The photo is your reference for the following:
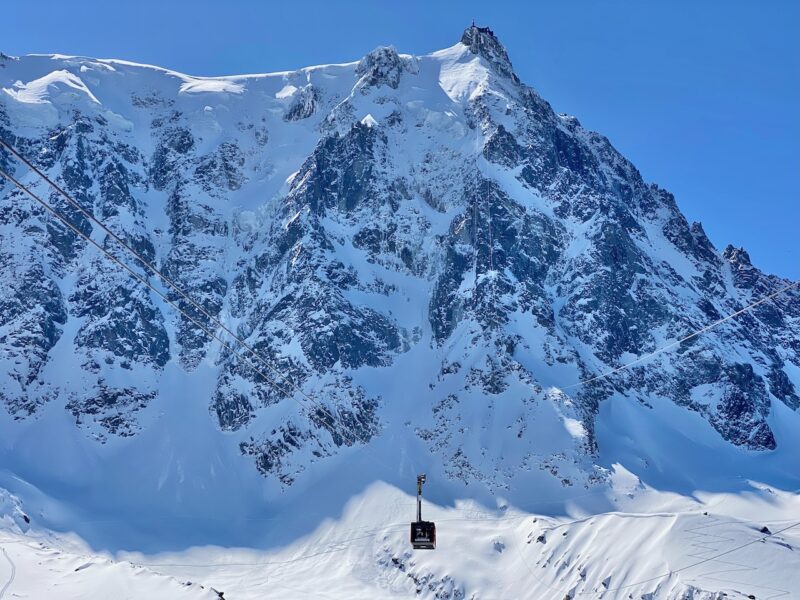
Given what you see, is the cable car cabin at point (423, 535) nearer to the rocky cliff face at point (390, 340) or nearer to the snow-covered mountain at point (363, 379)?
the snow-covered mountain at point (363, 379)

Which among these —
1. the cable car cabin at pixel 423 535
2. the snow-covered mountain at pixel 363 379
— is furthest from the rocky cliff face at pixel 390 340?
the cable car cabin at pixel 423 535

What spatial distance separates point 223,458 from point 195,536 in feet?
80.0

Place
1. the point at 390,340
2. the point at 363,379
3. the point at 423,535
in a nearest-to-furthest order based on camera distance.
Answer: the point at 423,535 < the point at 363,379 < the point at 390,340

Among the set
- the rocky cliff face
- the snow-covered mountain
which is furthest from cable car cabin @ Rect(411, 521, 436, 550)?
the rocky cliff face

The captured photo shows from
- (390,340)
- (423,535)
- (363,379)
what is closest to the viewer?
(423,535)

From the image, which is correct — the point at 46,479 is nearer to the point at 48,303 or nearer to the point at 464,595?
the point at 48,303

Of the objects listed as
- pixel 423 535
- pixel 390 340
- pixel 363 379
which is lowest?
pixel 423 535

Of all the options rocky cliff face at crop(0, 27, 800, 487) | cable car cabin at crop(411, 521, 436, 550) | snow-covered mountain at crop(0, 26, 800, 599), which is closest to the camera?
cable car cabin at crop(411, 521, 436, 550)

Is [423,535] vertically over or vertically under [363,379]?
under

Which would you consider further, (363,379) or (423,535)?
(363,379)

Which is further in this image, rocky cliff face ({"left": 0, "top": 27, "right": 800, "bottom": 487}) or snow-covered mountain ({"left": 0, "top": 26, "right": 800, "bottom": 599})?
rocky cliff face ({"left": 0, "top": 27, "right": 800, "bottom": 487})

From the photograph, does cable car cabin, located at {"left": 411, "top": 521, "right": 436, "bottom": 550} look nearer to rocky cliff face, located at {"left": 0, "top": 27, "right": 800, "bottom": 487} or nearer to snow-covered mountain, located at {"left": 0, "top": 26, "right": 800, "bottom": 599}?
snow-covered mountain, located at {"left": 0, "top": 26, "right": 800, "bottom": 599}

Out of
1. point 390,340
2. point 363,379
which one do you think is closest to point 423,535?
point 363,379

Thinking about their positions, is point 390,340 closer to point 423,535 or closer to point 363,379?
point 363,379
